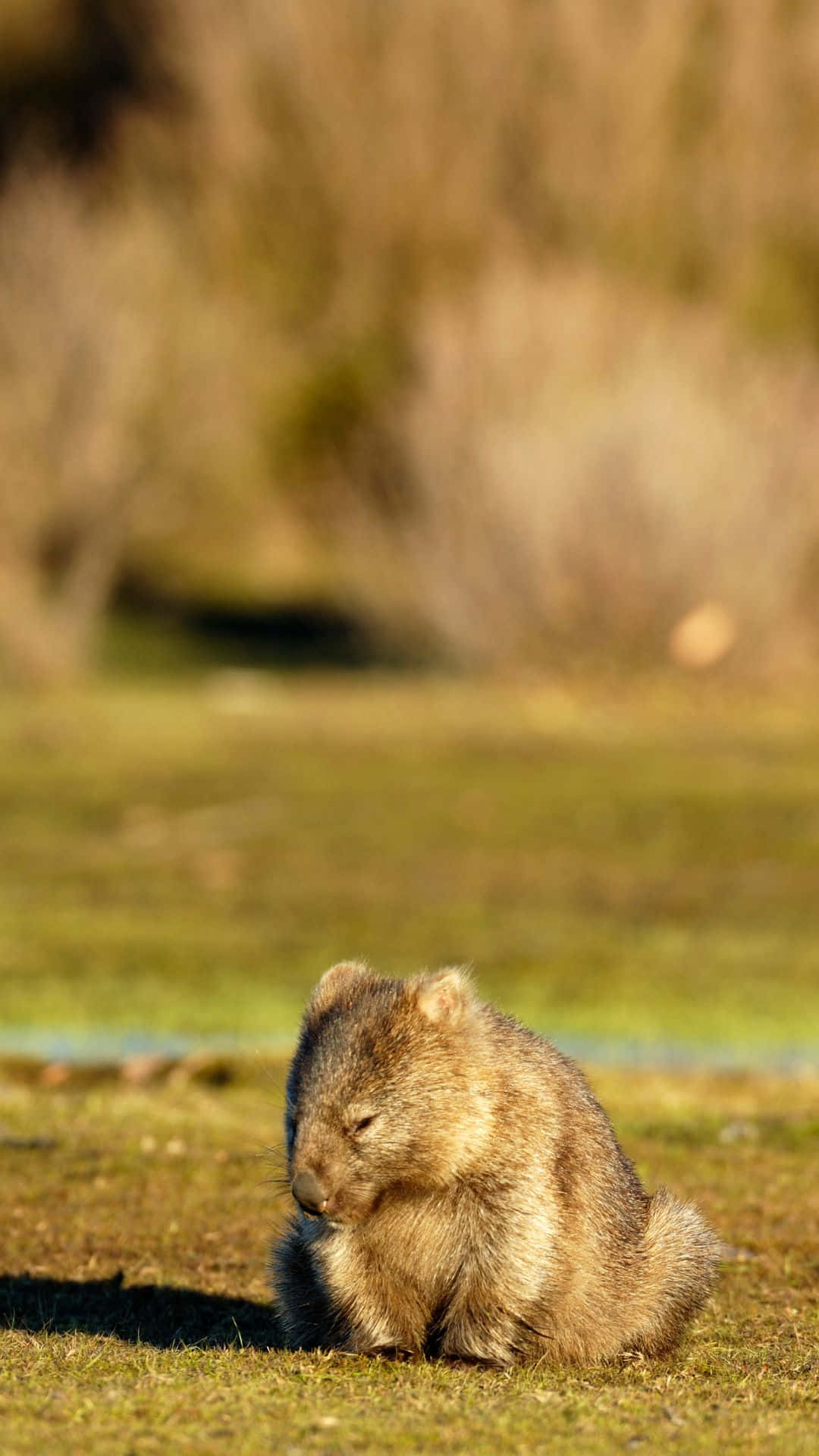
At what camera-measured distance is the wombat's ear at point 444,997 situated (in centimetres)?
751

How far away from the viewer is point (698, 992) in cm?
2152

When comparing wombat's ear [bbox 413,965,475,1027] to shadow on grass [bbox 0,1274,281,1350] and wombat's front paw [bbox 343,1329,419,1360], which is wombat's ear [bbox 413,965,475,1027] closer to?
wombat's front paw [bbox 343,1329,419,1360]

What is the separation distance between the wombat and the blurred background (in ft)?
34.5

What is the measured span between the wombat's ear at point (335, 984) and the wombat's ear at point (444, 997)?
30cm

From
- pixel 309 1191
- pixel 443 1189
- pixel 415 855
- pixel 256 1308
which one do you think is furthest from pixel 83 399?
pixel 309 1191

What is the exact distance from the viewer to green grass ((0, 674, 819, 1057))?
21266 mm

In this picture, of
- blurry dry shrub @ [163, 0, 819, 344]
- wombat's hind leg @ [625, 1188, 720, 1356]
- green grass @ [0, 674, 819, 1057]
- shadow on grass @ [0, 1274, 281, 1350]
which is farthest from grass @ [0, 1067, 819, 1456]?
blurry dry shrub @ [163, 0, 819, 344]

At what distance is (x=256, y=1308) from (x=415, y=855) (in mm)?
20810

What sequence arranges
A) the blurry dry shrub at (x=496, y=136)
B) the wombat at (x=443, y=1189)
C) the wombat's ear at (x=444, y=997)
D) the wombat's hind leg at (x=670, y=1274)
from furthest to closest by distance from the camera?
the blurry dry shrub at (x=496, y=136) < the wombat's hind leg at (x=670, y=1274) < the wombat's ear at (x=444, y=997) < the wombat at (x=443, y=1189)

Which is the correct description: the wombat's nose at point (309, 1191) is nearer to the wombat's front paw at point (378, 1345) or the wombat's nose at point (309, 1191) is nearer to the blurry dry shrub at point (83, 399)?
the wombat's front paw at point (378, 1345)

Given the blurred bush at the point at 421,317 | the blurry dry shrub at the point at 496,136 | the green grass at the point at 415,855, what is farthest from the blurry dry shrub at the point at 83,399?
the blurry dry shrub at the point at 496,136

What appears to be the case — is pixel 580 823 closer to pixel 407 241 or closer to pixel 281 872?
pixel 281 872

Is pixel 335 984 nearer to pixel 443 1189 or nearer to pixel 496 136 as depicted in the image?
pixel 443 1189

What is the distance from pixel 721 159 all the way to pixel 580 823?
41.5 metres
